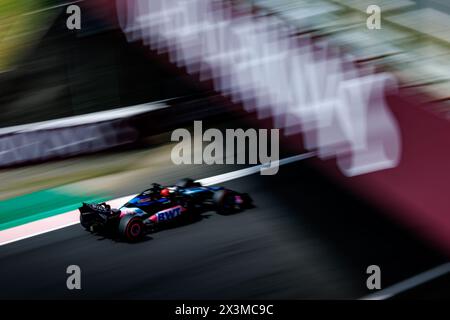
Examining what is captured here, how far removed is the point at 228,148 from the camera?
7387mm

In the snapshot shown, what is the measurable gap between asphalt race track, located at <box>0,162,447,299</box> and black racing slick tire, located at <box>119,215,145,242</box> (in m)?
0.07

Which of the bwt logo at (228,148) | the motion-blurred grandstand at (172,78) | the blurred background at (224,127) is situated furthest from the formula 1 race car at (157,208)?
the motion-blurred grandstand at (172,78)

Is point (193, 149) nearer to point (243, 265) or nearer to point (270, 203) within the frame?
point (270, 203)

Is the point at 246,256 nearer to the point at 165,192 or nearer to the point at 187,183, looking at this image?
the point at 165,192

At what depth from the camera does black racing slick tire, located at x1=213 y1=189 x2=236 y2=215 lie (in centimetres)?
611

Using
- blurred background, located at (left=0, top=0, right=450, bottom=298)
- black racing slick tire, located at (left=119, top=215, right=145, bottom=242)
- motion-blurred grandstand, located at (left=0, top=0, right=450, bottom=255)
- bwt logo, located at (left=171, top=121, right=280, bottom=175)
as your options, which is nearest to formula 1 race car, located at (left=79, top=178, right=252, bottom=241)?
black racing slick tire, located at (left=119, top=215, right=145, bottom=242)

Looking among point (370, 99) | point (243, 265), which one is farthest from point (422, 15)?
point (243, 265)

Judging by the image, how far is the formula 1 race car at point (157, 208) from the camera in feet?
19.4

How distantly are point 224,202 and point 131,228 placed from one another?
2.57 feet

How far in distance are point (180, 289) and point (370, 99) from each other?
1.91 m

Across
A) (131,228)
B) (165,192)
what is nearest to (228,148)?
(165,192)

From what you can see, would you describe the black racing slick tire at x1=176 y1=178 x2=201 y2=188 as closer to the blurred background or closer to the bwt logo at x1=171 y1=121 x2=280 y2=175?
the blurred background

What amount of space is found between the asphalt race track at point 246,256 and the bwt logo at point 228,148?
2.46ft
